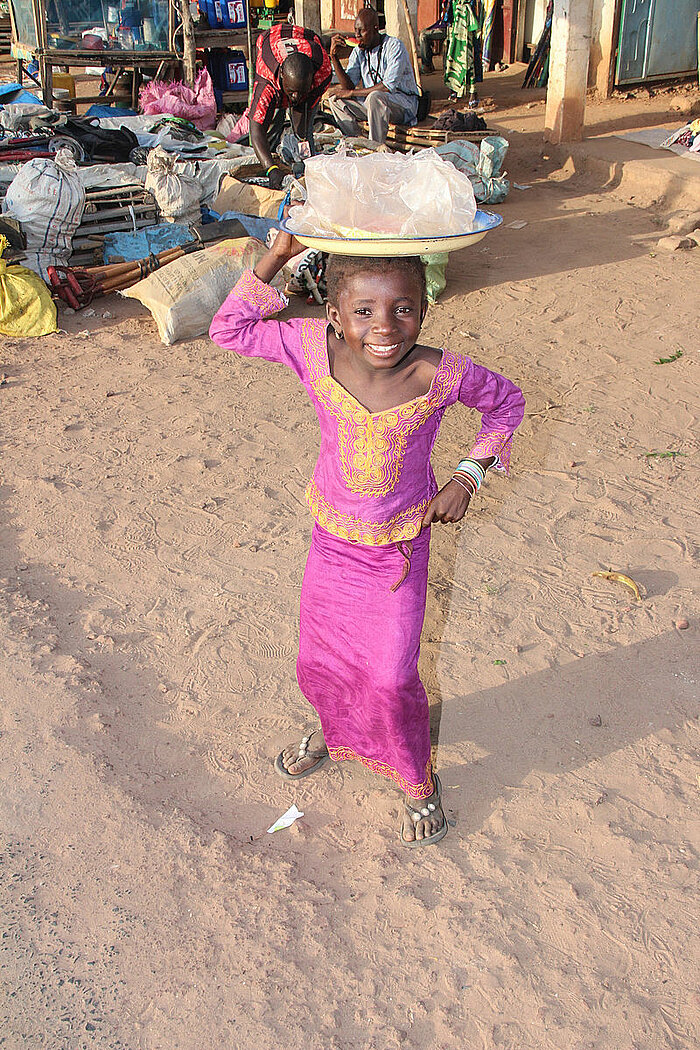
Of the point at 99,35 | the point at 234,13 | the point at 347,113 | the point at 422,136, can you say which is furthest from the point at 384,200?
the point at 234,13

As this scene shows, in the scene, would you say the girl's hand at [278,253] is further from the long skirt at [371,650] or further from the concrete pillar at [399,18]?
the concrete pillar at [399,18]

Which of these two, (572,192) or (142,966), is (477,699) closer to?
(142,966)

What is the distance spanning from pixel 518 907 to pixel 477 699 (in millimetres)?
760

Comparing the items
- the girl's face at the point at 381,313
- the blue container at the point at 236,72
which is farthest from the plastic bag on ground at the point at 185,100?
the girl's face at the point at 381,313

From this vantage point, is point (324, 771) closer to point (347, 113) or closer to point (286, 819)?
point (286, 819)

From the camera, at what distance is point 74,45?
9.25m

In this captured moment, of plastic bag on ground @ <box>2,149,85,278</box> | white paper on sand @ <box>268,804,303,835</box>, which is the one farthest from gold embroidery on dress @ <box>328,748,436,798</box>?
plastic bag on ground @ <box>2,149,85,278</box>

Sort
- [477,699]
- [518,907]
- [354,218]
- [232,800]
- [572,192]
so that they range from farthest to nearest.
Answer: [572,192] < [477,699] < [232,800] < [518,907] < [354,218]

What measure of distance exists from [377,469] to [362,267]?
472 millimetres

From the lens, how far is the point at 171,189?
6395 mm

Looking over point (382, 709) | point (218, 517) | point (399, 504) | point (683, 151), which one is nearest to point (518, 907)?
point (382, 709)

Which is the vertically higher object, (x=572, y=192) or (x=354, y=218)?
(x=354, y=218)

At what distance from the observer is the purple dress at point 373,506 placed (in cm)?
206

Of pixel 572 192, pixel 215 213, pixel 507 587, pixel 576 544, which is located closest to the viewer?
pixel 507 587
